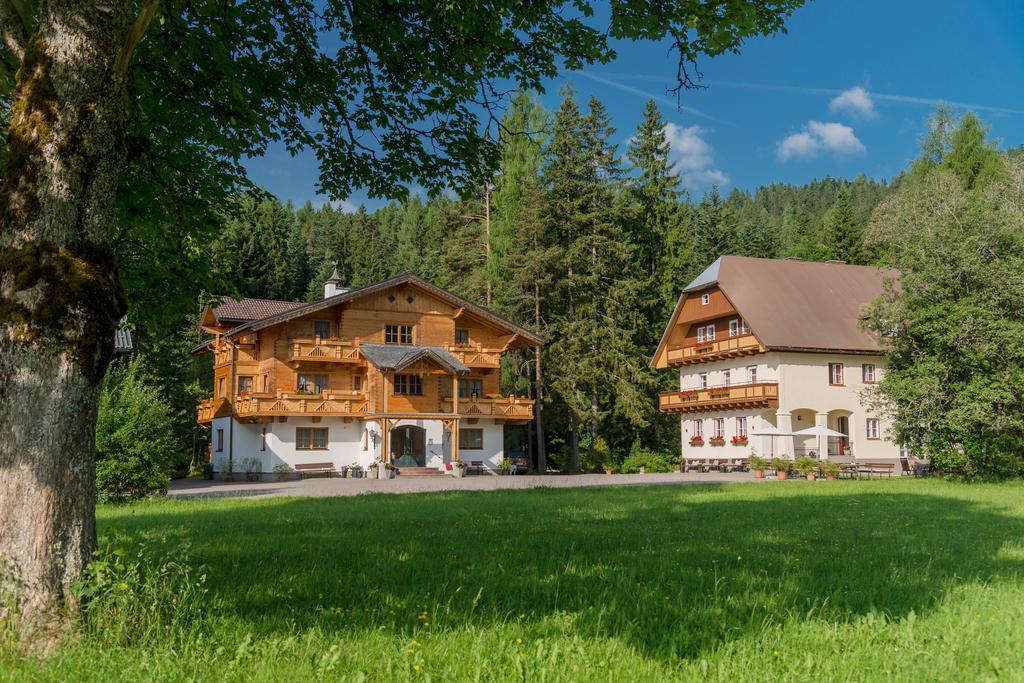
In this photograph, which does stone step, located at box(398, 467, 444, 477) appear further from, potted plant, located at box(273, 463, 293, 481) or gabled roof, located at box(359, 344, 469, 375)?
potted plant, located at box(273, 463, 293, 481)

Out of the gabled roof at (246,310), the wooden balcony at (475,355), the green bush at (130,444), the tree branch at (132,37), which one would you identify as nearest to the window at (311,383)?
the gabled roof at (246,310)

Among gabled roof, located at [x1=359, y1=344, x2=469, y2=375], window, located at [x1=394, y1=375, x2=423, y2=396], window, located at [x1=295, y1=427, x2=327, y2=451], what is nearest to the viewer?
gabled roof, located at [x1=359, y1=344, x2=469, y2=375]

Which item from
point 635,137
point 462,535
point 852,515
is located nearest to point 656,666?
point 462,535

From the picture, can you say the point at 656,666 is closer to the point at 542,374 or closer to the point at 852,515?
the point at 852,515

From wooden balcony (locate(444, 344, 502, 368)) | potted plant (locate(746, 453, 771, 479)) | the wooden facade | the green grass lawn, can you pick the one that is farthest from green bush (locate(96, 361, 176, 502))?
potted plant (locate(746, 453, 771, 479))

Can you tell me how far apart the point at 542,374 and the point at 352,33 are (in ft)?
117

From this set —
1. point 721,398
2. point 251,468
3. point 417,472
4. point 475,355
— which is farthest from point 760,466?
point 251,468

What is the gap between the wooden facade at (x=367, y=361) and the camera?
36.6 meters

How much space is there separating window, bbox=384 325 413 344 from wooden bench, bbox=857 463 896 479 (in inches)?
838

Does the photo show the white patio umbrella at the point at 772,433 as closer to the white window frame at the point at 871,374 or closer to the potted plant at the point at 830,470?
the potted plant at the point at 830,470

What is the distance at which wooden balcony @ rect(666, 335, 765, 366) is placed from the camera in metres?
40.3

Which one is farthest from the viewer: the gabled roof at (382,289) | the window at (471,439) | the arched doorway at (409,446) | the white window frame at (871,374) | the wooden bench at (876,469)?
the white window frame at (871,374)

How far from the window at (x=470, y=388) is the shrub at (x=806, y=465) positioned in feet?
53.2

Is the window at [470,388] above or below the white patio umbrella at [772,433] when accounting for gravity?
above
